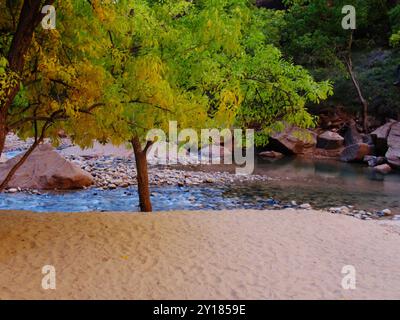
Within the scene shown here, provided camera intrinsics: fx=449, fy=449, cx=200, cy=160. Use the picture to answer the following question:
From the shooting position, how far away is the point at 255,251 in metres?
9.43

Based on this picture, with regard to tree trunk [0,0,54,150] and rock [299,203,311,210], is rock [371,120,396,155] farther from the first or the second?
tree trunk [0,0,54,150]

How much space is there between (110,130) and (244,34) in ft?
20.7

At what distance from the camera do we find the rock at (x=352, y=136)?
31264 mm

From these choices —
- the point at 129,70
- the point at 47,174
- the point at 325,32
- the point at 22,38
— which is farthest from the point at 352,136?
the point at 22,38

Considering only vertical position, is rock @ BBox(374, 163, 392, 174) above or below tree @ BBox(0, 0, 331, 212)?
below

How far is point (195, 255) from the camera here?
29.9 feet

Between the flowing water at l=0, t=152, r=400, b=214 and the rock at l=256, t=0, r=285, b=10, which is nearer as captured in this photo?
the flowing water at l=0, t=152, r=400, b=214

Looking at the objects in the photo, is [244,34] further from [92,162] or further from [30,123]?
[92,162]

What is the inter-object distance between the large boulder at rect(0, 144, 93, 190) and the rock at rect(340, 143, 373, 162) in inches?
683

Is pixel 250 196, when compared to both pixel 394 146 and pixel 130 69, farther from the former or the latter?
pixel 394 146

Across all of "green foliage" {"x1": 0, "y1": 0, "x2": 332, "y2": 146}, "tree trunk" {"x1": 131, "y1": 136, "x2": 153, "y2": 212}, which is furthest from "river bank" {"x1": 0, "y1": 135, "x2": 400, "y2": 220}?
"green foliage" {"x1": 0, "y1": 0, "x2": 332, "y2": 146}

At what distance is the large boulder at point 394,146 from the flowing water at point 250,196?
228cm

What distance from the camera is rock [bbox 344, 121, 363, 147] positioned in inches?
1231
